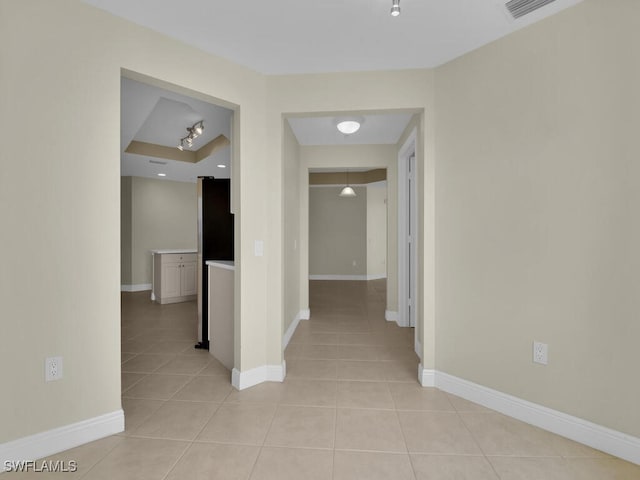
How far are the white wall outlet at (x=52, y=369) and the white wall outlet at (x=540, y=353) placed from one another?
289 centimetres

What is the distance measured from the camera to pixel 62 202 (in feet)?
5.75

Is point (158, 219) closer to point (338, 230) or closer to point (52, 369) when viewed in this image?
point (338, 230)

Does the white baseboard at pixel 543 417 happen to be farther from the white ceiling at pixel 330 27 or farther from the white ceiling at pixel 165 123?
the white ceiling at pixel 165 123

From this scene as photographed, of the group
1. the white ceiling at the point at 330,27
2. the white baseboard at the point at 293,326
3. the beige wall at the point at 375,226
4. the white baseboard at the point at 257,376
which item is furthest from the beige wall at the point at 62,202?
the beige wall at the point at 375,226

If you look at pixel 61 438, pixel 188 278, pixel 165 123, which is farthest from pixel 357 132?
pixel 188 278

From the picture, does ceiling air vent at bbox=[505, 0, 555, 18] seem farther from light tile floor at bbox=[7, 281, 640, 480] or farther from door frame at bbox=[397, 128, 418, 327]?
light tile floor at bbox=[7, 281, 640, 480]

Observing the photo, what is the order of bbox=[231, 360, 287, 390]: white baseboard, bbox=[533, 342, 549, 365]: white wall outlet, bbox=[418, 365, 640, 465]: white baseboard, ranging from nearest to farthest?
bbox=[418, 365, 640, 465]: white baseboard
bbox=[533, 342, 549, 365]: white wall outlet
bbox=[231, 360, 287, 390]: white baseboard

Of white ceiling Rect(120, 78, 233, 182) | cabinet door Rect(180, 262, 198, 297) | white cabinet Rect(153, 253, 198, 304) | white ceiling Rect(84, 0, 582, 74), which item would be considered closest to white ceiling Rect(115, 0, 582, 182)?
white ceiling Rect(84, 0, 582, 74)

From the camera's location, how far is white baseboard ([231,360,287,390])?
99.1 inches

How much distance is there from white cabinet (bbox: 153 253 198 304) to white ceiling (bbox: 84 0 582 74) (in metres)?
4.30

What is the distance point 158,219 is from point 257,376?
19.5 ft

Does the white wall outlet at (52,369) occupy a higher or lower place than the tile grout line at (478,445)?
higher

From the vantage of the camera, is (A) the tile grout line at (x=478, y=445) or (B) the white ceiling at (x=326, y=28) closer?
(A) the tile grout line at (x=478, y=445)

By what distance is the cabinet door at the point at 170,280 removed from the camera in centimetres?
565
